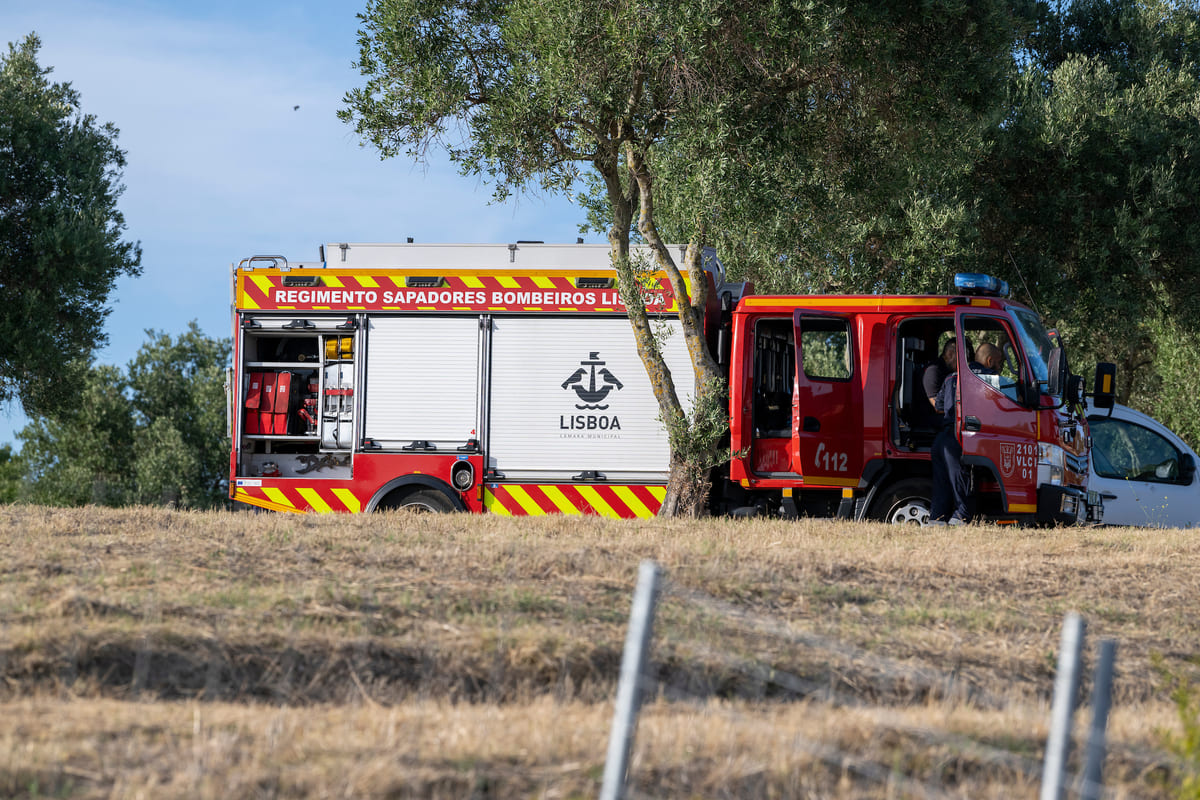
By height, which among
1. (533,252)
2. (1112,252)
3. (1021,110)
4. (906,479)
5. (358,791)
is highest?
(1021,110)

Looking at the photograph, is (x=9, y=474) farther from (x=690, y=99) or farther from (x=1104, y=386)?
(x=1104, y=386)

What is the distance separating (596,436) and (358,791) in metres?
8.83

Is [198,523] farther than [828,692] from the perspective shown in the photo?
Yes

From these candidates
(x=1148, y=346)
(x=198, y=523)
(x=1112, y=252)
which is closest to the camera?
(x=198, y=523)

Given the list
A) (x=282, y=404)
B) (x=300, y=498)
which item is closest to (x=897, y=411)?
(x=300, y=498)

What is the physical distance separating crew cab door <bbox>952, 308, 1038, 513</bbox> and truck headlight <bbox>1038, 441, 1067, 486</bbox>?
0.20ft

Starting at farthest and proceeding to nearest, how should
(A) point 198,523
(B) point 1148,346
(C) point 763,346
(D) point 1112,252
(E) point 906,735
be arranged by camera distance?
1. (B) point 1148,346
2. (D) point 1112,252
3. (C) point 763,346
4. (A) point 198,523
5. (E) point 906,735

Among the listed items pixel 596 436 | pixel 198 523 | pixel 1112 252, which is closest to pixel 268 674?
pixel 198 523

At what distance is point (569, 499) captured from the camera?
12961mm

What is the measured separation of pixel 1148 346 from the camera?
948 inches

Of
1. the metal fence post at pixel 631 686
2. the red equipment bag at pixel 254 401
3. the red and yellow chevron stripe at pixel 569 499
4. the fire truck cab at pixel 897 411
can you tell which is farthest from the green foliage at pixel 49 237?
the metal fence post at pixel 631 686

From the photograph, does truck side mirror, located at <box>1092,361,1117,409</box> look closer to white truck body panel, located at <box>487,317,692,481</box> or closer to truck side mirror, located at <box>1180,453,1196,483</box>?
truck side mirror, located at <box>1180,453,1196,483</box>

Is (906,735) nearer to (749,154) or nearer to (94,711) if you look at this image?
(94,711)

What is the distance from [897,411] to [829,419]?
0.67 meters
